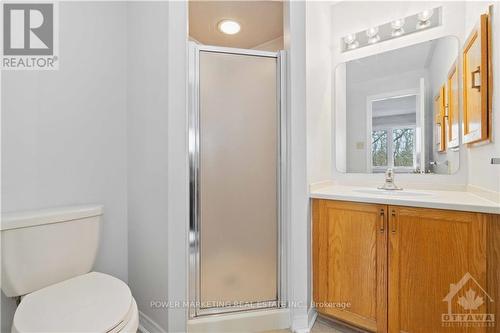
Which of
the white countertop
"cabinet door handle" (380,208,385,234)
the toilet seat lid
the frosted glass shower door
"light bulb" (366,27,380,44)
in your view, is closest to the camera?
the toilet seat lid

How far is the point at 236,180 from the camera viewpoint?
5.27 feet

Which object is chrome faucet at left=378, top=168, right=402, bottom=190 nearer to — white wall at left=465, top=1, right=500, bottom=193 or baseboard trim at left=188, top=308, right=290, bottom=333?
white wall at left=465, top=1, right=500, bottom=193

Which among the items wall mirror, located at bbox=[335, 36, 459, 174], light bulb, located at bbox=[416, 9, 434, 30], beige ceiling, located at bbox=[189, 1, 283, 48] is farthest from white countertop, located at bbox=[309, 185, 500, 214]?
beige ceiling, located at bbox=[189, 1, 283, 48]

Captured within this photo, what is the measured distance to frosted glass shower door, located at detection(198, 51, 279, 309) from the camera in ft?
5.09

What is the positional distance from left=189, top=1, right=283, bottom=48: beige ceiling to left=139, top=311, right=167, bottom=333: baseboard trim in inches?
88.7

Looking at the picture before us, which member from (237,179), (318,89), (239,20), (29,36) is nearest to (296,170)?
(237,179)

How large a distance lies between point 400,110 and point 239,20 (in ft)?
4.99

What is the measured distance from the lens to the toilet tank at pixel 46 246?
1.20 meters

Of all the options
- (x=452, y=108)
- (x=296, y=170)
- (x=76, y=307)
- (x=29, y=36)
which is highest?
(x=29, y=36)

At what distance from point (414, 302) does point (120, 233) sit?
1.81 meters

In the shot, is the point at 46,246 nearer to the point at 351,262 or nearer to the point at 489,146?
the point at 351,262

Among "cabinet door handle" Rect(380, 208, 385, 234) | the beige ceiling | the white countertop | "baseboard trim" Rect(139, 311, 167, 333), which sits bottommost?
"baseboard trim" Rect(139, 311, 167, 333)

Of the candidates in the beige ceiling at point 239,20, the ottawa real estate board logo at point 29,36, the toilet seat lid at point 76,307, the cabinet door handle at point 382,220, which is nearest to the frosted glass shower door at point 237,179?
the toilet seat lid at point 76,307

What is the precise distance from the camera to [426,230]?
1.31 metres
